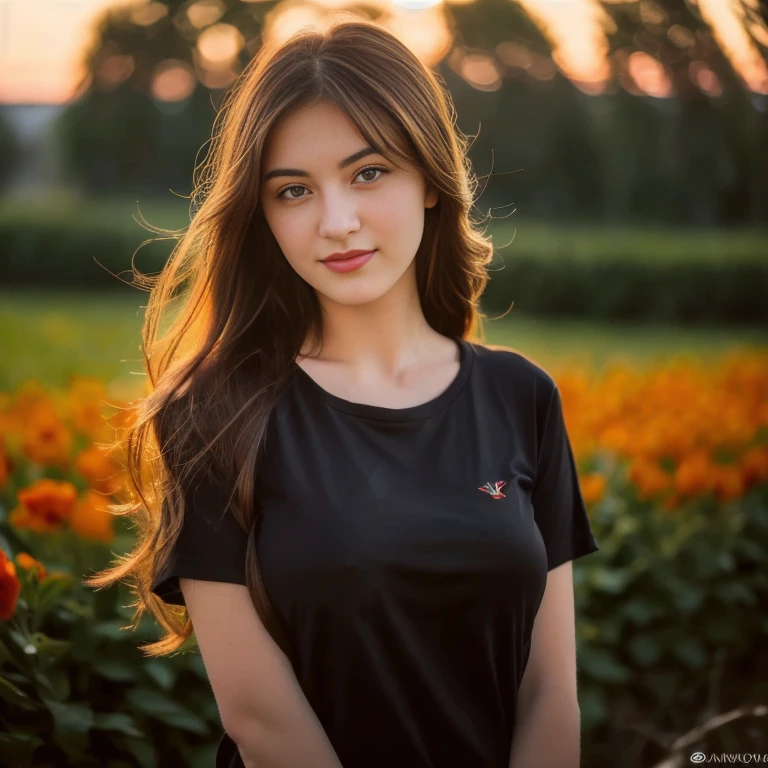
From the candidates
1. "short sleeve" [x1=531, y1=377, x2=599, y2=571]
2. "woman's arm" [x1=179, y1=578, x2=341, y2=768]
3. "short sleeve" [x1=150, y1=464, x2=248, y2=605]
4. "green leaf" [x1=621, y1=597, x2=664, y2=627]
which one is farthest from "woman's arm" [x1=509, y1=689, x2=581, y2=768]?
"green leaf" [x1=621, y1=597, x2=664, y2=627]

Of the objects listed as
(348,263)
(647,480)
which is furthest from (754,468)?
(348,263)

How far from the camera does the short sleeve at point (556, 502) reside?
5.87 feet

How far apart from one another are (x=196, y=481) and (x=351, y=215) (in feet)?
1.76

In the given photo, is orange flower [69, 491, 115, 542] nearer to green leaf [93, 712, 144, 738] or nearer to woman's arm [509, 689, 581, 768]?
green leaf [93, 712, 144, 738]

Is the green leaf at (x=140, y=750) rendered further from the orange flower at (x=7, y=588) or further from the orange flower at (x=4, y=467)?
the orange flower at (x=4, y=467)

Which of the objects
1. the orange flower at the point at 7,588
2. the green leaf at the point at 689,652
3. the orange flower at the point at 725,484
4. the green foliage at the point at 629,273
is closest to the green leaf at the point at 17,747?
the orange flower at the point at 7,588

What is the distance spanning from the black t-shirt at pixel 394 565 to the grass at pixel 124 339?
5.22 m

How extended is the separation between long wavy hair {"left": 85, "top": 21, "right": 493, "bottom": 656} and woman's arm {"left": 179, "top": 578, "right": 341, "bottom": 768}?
1.4 inches

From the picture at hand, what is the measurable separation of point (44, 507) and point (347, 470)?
108 centimetres

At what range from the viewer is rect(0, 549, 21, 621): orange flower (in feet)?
5.73

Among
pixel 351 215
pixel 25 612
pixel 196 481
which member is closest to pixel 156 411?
pixel 196 481

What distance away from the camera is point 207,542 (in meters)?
1.53

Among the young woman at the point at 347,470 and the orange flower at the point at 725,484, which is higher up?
the young woman at the point at 347,470

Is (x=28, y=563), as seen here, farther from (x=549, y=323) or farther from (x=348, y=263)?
(x=549, y=323)
